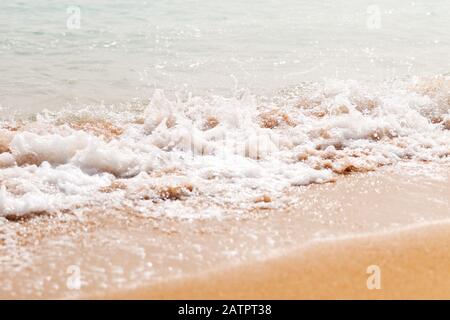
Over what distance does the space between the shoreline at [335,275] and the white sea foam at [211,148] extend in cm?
86

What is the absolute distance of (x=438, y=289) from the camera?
352 cm

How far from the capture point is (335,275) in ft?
12.0

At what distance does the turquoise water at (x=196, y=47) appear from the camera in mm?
8914

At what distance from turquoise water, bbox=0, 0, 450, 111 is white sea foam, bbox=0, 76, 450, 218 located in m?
1.20

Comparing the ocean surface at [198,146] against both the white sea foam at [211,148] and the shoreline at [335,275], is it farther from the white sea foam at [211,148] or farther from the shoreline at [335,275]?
the shoreline at [335,275]

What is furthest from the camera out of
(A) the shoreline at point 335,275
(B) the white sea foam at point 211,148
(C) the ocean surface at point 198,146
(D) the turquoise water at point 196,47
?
(D) the turquoise water at point 196,47

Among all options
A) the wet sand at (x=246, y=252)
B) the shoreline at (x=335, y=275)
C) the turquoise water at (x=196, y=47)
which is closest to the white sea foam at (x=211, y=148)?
the wet sand at (x=246, y=252)

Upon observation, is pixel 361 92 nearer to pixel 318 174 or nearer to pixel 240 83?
pixel 240 83

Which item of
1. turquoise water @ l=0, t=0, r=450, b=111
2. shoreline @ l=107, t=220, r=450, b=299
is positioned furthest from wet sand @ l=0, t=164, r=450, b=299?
turquoise water @ l=0, t=0, r=450, b=111

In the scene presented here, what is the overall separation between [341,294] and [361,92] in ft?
16.4

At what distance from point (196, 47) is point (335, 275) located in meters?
8.33

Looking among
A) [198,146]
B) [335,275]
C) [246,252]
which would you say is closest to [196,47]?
[198,146]

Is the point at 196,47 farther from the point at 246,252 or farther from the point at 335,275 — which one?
the point at 335,275
